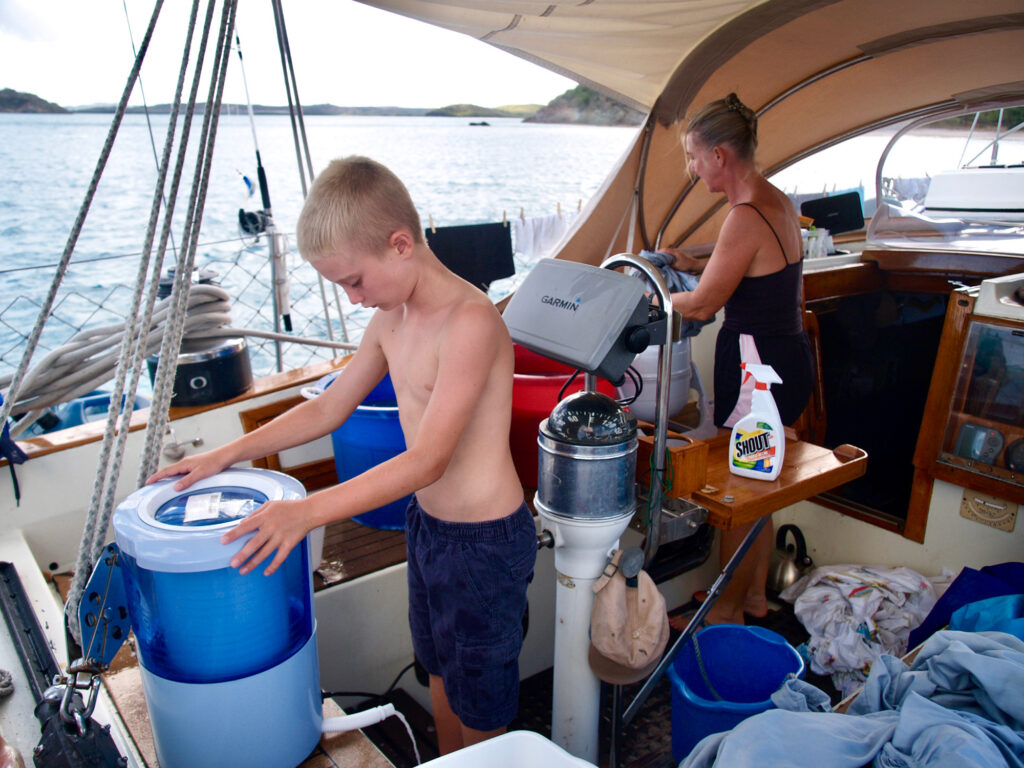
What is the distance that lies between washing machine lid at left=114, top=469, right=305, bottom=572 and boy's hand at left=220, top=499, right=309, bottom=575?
26 mm

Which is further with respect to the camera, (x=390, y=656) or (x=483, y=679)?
(x=390, y=656)

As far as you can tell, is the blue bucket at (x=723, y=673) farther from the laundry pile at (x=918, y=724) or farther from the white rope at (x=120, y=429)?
the white rope at (x=120, y=429)

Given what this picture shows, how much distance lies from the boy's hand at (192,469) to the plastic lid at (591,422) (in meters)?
0.69

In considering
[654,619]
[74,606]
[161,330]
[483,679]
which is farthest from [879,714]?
[161,330]

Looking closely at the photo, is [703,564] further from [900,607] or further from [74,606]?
[74,606]

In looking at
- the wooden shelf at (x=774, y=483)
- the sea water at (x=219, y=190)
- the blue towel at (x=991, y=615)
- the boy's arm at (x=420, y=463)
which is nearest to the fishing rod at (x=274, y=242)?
the sea water at (x=219, y=190)

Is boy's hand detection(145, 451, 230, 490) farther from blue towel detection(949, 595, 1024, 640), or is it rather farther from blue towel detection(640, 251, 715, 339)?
blue towel detection(949, 595, 1024, 640)

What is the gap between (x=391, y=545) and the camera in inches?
91.9

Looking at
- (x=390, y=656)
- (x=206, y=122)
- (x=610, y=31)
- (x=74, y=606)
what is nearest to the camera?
(x=74, y=606)

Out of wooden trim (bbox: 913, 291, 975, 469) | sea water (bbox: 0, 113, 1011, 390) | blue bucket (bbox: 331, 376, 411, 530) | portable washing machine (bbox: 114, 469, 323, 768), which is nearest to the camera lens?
portable washing machine (bbox: 114, 469, 323, 768)

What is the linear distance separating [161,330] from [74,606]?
122 centimetres

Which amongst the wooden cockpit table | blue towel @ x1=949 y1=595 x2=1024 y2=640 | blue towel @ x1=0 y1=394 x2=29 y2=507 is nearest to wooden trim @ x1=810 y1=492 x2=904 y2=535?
blue towel @ x1=949 y1=595 x2=1024 y2=640

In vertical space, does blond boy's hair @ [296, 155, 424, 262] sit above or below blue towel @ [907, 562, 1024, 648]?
above

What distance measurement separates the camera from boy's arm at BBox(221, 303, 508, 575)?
1.17 meters
